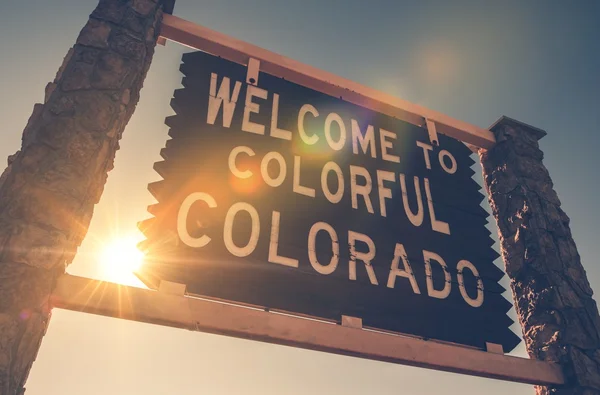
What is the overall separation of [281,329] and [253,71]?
7.43 ft

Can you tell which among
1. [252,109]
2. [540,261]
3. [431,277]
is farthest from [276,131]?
[540,261]

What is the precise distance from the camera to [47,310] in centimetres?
244

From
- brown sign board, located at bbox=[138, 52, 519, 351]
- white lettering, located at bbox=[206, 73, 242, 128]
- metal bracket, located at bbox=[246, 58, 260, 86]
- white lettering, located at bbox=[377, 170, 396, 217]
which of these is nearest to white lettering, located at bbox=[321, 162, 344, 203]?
brown sign board, located at bbox=[138, 52, 519, 351]

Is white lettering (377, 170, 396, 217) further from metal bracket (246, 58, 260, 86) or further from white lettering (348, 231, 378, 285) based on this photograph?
metal bracket (246, 58, 260, 86)

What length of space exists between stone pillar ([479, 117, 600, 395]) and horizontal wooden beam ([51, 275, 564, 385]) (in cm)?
26

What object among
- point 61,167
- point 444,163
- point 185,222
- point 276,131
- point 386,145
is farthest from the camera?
point 444,163

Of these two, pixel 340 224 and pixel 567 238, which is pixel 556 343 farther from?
pixel 340 224

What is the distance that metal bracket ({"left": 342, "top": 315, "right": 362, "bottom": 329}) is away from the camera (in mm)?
3131

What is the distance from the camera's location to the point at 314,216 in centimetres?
347

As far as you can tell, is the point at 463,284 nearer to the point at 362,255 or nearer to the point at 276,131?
the point at 362,255

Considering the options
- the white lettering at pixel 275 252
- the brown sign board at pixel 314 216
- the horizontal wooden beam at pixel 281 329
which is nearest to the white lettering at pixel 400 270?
the brown sign board at pixel 314 216

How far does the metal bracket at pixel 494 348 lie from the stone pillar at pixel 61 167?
3.07m

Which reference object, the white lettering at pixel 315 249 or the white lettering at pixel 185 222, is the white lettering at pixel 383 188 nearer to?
the white lettering at pixel 315 249

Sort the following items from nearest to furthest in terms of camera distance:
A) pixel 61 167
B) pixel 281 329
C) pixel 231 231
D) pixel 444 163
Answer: pixel 61 167 → pixel 281 329 → pixel 231 231 → pixel 444 163
